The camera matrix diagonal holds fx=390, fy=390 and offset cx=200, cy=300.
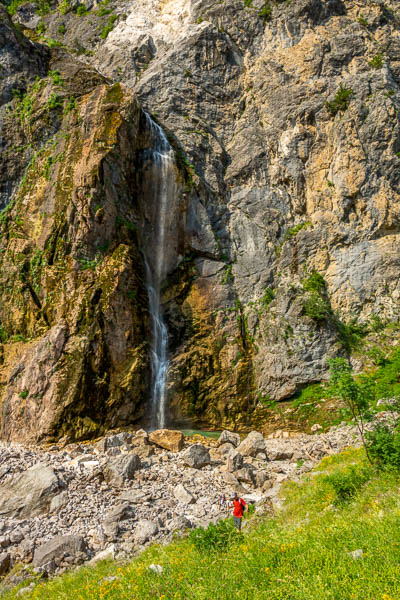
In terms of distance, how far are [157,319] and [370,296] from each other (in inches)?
441

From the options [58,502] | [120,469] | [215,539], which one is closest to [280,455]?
[120,469]

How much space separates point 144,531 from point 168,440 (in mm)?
5515

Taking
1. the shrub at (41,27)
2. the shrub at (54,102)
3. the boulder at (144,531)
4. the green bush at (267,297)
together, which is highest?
the shrub at (41,27)

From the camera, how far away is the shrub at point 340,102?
23.9 m

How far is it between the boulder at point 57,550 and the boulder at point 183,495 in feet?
9.02

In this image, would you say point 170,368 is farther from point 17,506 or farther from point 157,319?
point 17,506

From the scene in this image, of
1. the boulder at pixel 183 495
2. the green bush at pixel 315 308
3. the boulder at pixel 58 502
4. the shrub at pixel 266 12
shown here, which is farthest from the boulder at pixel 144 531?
the shrub at pixel 266 12

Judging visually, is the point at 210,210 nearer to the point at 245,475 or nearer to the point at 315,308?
the point at 315,308

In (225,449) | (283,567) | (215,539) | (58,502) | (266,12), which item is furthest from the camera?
(266,12)

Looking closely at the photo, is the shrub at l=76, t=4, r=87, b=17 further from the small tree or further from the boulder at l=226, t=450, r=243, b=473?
the small tree

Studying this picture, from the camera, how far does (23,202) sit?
807 inches

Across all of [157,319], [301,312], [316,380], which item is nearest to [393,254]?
[301,312]

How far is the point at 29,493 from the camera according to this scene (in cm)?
895

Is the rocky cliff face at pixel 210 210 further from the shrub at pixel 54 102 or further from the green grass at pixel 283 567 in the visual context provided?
the green grass at pixel 283 567
